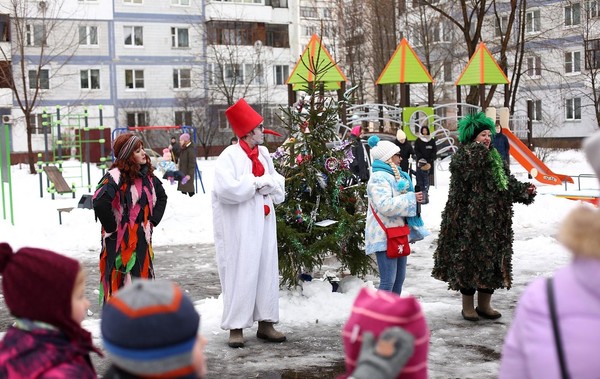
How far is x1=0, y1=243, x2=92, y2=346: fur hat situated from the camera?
308cm

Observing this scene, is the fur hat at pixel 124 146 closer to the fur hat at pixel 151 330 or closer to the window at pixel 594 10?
the fur hat at pixel 151 330

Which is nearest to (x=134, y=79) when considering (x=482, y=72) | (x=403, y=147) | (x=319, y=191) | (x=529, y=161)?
(x=482, y=72)

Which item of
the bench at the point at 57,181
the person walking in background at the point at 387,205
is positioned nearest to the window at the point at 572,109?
the bench at the point at 57,181

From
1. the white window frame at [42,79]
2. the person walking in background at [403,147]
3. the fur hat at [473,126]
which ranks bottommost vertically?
the person walking in background at [403,147]

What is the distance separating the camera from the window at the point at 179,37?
5934 cm

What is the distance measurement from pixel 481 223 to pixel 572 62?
156 feet

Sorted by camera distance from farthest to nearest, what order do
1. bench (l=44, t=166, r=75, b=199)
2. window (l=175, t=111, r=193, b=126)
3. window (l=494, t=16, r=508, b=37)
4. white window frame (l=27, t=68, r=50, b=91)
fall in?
window (l=175, t=111, r=193, b=126), white window frame (l=27, t=68, r=50, b=91), window (l=494, t=16, r=508, b=37), bench (l=44, t=166, r=75, b=199)

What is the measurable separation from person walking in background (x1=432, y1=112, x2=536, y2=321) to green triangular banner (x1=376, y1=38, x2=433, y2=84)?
16829 mm

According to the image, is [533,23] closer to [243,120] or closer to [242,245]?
[243,120]

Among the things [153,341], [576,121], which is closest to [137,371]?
[153,341]

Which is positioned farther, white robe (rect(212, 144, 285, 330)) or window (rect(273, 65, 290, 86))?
window (rect(273, 65, 290, 86))

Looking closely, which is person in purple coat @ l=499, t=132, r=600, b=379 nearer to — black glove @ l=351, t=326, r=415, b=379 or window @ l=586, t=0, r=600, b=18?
black glove @ l=351, t=326, r=415, b=379

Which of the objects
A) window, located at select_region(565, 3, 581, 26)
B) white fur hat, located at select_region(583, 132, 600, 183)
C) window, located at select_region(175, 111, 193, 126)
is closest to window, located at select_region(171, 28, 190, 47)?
window, located at select_region(175, 111, 193, 126)

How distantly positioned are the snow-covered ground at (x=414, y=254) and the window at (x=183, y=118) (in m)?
32.4
